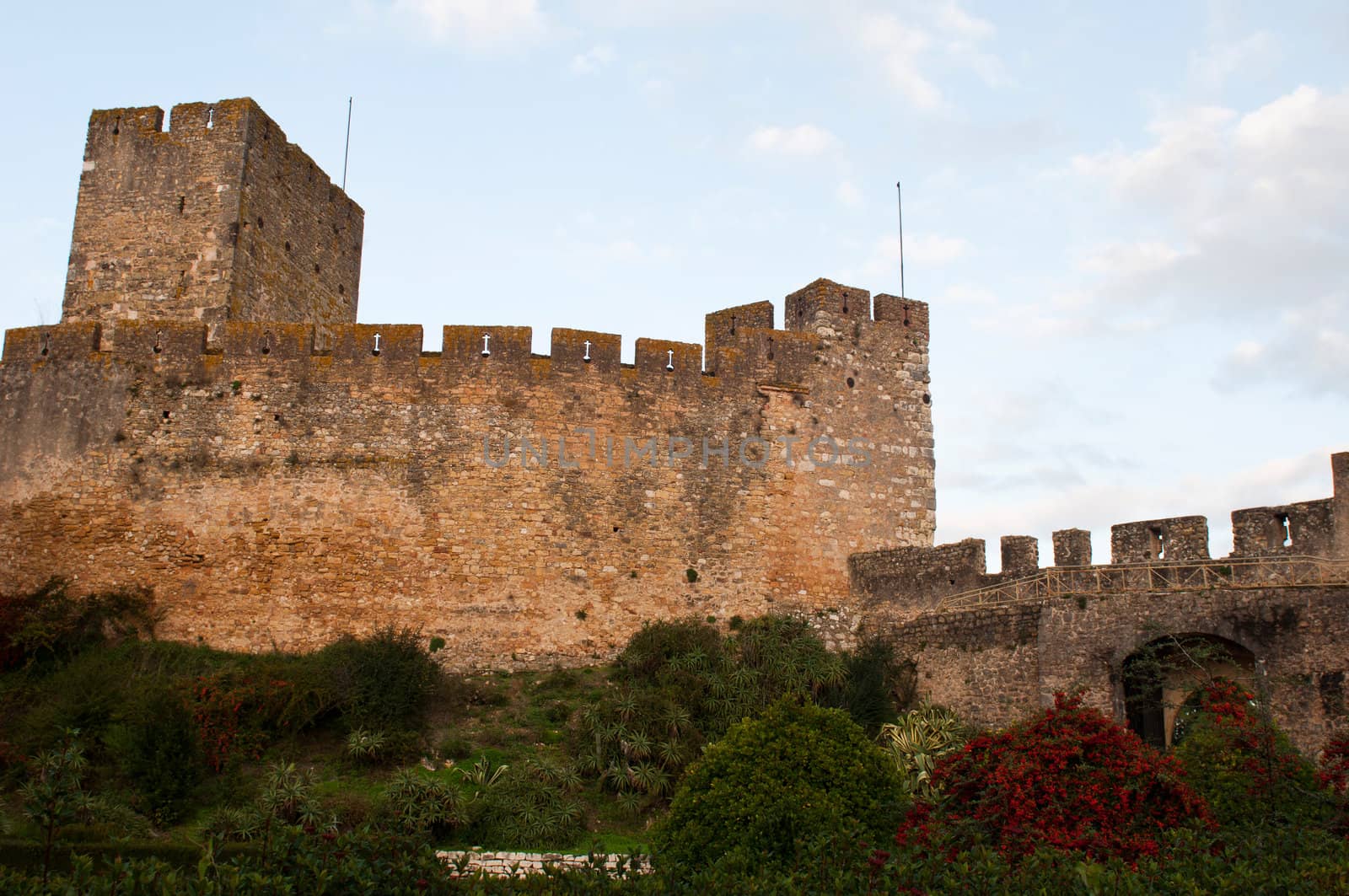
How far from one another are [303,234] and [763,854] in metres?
16.3

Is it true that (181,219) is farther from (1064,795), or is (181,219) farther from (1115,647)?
(1064,795)

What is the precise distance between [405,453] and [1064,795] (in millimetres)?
11553

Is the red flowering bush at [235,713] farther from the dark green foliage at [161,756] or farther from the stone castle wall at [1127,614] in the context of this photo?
the stone castle wall at [1127,614]

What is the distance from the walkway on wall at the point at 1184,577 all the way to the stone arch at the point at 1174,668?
0.70m

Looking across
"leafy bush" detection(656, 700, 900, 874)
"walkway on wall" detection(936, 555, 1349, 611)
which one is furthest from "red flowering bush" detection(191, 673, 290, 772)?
"walkway on wall" detection(936, 555, 1349, 611)

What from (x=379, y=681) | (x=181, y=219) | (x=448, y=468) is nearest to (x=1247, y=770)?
(x=379, y=681)

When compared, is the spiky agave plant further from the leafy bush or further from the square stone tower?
the square stone tower

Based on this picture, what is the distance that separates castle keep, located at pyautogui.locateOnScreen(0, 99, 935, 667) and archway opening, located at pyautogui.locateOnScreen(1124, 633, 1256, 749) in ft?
17.9

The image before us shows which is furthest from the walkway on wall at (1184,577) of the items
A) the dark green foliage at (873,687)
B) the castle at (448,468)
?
the dark green foliage at (873,687)

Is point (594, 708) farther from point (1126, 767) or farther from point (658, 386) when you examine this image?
point (1126, 767)

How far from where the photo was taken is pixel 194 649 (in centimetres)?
1816

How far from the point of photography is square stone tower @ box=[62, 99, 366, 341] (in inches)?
824

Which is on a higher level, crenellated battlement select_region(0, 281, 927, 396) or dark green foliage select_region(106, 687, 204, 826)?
crenellated battlement select_region(0, 281, 927, 396)

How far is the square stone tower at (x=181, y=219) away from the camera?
68.6 feet
